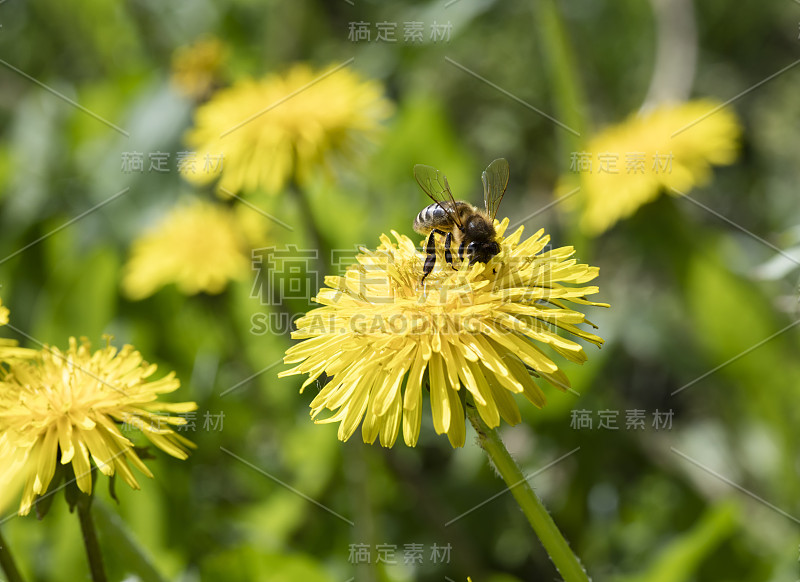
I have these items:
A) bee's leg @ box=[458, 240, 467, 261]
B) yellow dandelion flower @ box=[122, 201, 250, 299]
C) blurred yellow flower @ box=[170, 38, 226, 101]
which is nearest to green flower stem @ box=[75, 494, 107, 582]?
bee's leg @ box=[458, 240, 467, 261]

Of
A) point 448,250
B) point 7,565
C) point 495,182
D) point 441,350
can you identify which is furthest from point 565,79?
point 7,565

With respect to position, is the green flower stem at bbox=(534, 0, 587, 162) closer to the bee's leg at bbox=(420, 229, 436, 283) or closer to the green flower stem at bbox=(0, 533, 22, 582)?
the bee's leg at bbox=(420, 229, 436, 283)

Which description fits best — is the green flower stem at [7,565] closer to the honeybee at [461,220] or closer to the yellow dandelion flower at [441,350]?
the yellow dandelion flower at [441,350]

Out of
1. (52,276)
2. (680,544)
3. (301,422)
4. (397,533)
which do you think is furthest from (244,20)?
(680,544)

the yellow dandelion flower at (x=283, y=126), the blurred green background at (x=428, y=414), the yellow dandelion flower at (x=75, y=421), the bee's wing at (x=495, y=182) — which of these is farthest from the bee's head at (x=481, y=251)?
the yellow dandelion flower at (x=283, y=126)

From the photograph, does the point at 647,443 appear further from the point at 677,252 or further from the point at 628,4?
the point at 628,4

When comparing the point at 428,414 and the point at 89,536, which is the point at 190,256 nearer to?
the point at 428,414

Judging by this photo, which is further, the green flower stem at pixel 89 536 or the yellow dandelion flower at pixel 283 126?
the yellow dandelion flower at pixel 283 126
